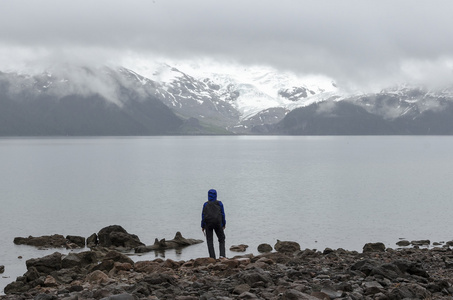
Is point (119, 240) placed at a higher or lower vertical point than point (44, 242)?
Answer: lower

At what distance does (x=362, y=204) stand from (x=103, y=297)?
4612 cm

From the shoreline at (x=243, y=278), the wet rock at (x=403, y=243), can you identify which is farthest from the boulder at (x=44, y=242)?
the wet rock at (x=403, y=243)

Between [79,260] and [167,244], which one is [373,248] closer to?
[167,244]

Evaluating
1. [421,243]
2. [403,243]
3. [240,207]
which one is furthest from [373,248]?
A: [240,207]

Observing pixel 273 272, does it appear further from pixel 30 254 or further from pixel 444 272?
pixel 30 254

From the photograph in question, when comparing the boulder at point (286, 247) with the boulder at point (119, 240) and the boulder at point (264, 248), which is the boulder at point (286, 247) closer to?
the boulder at point (264, 248)

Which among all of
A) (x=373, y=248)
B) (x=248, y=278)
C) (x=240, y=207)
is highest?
(x=240, y=207)

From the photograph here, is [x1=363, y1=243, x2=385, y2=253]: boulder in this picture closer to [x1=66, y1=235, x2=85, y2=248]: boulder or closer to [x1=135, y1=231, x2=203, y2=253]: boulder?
[x1=135, y1=231, x2=203, y2=253]: boulder

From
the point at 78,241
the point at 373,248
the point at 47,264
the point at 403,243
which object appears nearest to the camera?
the point at 47,264

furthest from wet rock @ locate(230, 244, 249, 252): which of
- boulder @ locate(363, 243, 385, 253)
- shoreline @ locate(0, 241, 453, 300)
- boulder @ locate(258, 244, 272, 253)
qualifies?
boulder @ locate(363, 243, 385, 253)

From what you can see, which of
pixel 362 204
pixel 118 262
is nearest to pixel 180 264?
pixel 118 262

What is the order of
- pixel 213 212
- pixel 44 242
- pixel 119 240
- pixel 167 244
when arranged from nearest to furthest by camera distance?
pixel 213 212 < pixel 167 244 < pixel 119 240 < pixel 44 242

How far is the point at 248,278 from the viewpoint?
68.4 feet

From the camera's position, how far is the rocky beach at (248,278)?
1894 cm
